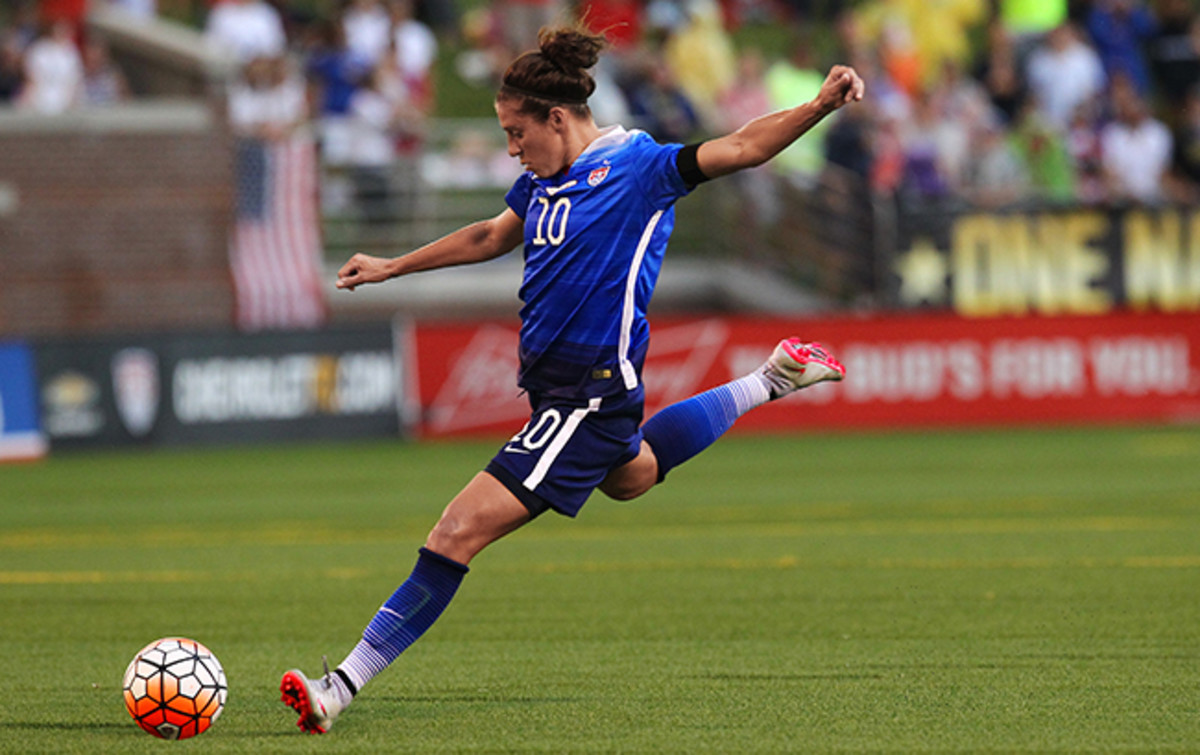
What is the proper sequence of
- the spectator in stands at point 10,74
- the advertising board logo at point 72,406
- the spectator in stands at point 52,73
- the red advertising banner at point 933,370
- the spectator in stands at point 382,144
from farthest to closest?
the spectator in stands at point 382,144 < the spectator in stands at point 10,74 < the spectator in stands at point 52,73 < the red advertising banner at point 933,370 < the advertising board logo at point 72,406

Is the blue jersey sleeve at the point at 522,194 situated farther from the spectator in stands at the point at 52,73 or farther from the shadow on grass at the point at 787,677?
the spectator in stands at the point at 52,73

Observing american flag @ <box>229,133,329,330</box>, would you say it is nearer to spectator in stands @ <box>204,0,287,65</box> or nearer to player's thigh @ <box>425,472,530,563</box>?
spectator in stands @ <box>204,0,287,65</box>

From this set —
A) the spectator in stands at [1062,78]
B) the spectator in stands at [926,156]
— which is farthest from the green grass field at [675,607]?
the spectator in stands at [1062,78]

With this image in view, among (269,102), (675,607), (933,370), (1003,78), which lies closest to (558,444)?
(675,607)

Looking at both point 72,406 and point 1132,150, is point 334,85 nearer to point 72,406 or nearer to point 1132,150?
point 72,406

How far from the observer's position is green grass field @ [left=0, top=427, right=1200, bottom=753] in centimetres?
584

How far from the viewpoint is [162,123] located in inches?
857

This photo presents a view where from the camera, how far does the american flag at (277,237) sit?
2131 centimetres

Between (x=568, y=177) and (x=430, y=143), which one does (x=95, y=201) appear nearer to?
(x=430, y=143)

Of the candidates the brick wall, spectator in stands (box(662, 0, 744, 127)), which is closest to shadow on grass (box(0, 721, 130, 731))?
the brick wall

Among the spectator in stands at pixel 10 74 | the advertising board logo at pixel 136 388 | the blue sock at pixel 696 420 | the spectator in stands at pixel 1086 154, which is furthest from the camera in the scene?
the spectator in stands at pixel 1086 154

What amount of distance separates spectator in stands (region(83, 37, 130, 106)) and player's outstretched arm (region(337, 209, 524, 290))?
1629cm

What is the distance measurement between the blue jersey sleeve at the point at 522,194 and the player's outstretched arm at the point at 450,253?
104 mm

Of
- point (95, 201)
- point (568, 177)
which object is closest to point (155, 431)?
point (95, 201)
